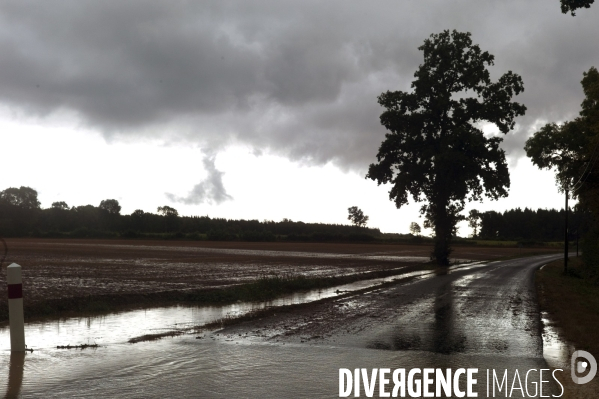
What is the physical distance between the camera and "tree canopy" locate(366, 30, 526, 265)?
43.1 metres

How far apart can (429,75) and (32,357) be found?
4127cm

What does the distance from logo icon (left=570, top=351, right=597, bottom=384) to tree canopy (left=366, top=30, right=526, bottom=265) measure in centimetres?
3463

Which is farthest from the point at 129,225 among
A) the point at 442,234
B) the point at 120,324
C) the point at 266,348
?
the point at 266,348

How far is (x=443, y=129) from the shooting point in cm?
4412

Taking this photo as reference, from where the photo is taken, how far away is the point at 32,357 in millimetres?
7641

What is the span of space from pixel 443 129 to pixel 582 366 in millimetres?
38198

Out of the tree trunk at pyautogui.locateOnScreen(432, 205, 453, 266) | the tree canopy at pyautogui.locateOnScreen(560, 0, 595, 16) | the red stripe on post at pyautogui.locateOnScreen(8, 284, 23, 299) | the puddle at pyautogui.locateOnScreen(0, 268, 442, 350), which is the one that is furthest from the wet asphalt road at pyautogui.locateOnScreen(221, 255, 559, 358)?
the tree trunk at pyautogui.locateOnScreen(432, 205, 453, 266)

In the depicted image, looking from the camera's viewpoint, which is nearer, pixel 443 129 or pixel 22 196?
pixel 443 129

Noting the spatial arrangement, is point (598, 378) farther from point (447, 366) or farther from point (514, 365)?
point (447, 366)

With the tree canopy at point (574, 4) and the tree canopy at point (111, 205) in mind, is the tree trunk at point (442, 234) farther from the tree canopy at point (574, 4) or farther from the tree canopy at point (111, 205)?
the tree canopy at point (111, 205)

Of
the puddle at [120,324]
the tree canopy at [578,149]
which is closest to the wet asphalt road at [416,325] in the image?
the puddle at [120,324]

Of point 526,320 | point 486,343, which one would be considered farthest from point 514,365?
point 526,320

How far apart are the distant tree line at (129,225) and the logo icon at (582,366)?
109m

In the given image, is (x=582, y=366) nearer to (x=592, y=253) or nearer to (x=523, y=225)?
(x=592, y=253)
